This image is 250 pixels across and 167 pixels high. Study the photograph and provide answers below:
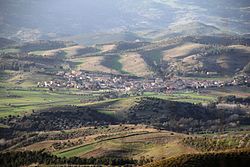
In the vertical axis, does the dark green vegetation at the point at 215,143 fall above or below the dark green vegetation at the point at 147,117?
above

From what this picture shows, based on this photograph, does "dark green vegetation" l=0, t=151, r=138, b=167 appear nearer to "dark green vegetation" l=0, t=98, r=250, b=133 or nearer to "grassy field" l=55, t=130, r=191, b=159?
"grassy field" l=55, t=130, r=191, b=159

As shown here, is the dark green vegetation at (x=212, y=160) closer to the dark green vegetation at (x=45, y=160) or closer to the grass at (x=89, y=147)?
the dark green vegetation at (x=45, y=160)

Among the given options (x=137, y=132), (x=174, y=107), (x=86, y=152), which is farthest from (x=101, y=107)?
(x=86, y=152)

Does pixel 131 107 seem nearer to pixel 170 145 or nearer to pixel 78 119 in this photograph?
pixel 78 119

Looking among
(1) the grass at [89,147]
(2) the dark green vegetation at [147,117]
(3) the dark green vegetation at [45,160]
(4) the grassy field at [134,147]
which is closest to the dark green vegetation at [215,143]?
(4) the grassy field at [134,147]

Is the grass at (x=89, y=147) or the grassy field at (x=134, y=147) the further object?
the grass at (x=89, y=147)

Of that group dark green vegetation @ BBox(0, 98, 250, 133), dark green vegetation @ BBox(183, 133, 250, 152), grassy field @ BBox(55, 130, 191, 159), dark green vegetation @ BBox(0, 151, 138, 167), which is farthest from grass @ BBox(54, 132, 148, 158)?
dark green vegetation @ BBox(0, 98, 250, 133)

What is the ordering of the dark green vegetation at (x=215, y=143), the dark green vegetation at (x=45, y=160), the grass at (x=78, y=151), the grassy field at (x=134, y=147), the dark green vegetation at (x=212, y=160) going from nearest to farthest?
the dark green vegetation at (x=212, y=160) → the dark green vegetation at (x=45, y=160) → the dark green vegetation at (x=215, y=143) → the grassy field at (x=134, y=147) → the grass at (x=78, y=151)

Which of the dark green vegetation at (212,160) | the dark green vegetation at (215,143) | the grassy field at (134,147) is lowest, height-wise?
the grassy field at (134,147)

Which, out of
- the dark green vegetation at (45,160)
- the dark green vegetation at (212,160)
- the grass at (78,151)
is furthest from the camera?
the grass at (78,151)

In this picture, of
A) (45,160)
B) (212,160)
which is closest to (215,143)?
(212,160)
